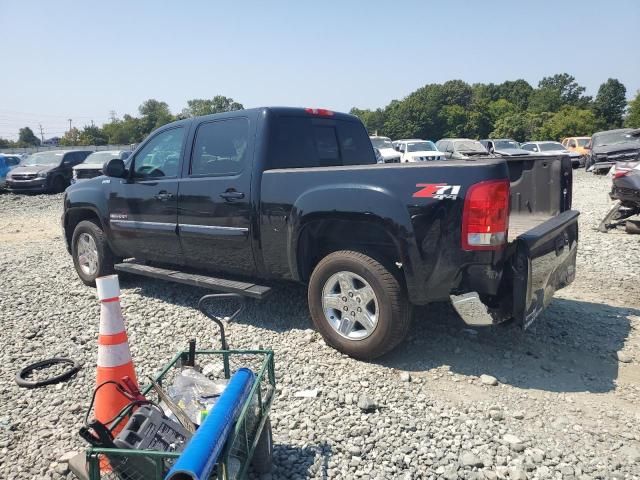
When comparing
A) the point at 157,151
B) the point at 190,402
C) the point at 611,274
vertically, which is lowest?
the point at 611,274

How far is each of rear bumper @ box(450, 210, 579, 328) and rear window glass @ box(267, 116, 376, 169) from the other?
198 centimetres

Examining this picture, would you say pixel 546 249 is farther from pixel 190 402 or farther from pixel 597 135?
pixel 597 135

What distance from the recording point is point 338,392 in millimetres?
3463

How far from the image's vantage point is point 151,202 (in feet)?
17.5

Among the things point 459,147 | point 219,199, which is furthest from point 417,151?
point 219,199

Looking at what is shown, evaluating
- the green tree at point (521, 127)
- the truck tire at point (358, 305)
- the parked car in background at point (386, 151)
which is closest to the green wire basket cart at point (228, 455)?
the truck tire at point (358, 305)

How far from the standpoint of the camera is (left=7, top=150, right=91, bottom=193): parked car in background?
1881 cm

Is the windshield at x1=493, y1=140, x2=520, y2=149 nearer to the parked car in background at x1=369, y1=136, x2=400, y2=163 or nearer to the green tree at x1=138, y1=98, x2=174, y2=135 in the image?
the parked car in background at x1=369, y1=136, x2=400, y2=163

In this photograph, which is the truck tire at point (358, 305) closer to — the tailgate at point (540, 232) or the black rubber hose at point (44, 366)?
the tailgate at point (540, 232)

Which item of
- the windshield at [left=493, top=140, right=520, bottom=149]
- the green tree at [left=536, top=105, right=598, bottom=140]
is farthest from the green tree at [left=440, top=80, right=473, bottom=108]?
the windshield at [left=493, top=140, right=520, bottom=149]

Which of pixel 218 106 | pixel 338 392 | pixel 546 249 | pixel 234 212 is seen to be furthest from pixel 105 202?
pixel 218 106

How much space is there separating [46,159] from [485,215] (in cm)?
2111

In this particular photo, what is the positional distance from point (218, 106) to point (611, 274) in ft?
331

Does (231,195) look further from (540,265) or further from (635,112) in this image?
(635,112)
